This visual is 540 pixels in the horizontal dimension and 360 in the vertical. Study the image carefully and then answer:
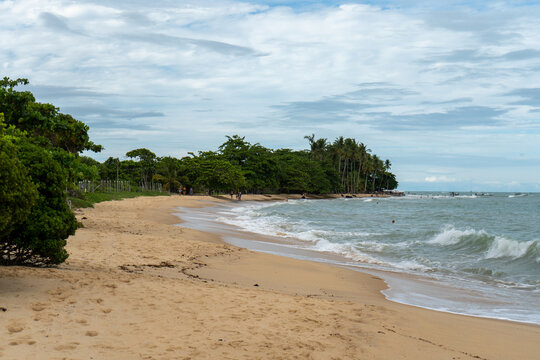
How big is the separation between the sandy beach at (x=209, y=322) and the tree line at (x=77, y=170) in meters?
0.78

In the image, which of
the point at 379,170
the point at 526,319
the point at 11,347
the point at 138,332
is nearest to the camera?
the point at 11,347

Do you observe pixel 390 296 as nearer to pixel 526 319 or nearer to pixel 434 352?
pixel 526 319

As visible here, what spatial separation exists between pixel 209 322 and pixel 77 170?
7371mm

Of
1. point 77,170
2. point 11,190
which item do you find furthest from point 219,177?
point 11,190

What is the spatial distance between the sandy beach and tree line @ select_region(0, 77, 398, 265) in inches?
30.7

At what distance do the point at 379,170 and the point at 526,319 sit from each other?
127 meters

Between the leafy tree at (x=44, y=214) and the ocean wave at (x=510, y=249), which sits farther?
the ocean wave at (x=510, y=249)

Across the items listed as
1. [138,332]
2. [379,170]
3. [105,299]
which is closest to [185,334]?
[138,332]

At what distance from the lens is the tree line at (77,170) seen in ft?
20.8

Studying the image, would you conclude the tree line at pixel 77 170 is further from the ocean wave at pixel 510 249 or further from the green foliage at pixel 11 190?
Answer: the ocean wave at pixel 510 249

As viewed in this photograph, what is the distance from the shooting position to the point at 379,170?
431ft

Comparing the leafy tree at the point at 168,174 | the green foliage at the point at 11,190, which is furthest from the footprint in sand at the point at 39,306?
→ the leafy tree at the point at 168,174

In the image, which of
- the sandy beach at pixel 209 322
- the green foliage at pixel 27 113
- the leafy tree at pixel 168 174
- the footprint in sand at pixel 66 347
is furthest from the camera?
the leafy tree at pixel 168 174

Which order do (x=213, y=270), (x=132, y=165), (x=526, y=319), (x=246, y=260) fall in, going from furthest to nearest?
(x=132, y=165) < (x=246, y=260) < (x=213, y=270) < (x=526, y=319)
